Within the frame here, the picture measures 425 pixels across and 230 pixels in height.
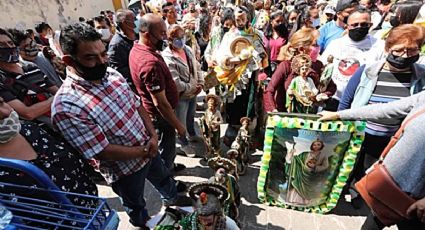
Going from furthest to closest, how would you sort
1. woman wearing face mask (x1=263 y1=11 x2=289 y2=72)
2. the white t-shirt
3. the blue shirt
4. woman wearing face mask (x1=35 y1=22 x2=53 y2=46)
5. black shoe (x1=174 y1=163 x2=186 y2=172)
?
woman wearing face mask (x1=35 y1=22 x2=53 y2=46) < woman wearing face mask (x1=263 y1=11 x2=289 y2=72) < the blue shirt < black shoe (x1=174 y1=163 x2=186 y2=172) < the white t-shirt

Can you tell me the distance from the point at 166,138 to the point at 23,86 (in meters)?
1.47

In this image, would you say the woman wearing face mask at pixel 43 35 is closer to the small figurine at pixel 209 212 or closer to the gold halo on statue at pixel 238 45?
the gold halo on statue at pixel 238 45

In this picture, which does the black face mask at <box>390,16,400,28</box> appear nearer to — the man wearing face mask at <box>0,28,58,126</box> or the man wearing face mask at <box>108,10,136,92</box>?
the man wearing face mask at <box>108,10,136,92</box>

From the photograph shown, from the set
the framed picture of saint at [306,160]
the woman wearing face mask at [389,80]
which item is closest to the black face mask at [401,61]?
the woman wearing face mask at [389,80]

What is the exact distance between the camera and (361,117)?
88.0 inches

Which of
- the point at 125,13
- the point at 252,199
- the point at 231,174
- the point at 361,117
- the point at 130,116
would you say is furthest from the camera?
the point at 125,13

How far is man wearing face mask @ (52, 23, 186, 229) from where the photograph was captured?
1.75 m

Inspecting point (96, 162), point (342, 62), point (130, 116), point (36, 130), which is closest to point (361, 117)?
point (342, 62)

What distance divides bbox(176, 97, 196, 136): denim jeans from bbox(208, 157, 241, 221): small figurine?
1.21 m

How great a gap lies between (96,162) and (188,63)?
5.67 ft

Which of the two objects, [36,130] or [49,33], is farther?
[49,33]

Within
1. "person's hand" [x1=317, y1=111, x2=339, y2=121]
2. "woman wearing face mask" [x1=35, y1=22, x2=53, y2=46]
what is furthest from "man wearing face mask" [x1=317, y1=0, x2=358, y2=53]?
"woman wearing face mask" [x1=35, y1=22, x2=53, y2=46]

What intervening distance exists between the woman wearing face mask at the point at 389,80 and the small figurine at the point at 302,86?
34 centimetres

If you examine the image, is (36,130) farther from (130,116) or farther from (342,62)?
(342,62)
